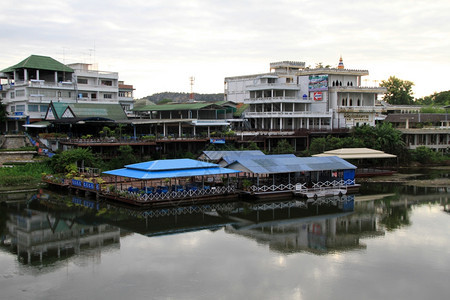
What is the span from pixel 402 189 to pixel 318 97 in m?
28.0

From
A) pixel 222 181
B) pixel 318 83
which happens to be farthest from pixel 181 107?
pixel 222 181

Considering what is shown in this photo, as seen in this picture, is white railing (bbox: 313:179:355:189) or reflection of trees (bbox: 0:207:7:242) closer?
reflection of trees (bbox: 0:207:7:242)

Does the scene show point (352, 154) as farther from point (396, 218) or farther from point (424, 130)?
point (424, 130)

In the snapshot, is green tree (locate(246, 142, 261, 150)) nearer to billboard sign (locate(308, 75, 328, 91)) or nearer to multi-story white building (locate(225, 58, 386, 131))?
multi-story white building (locate(225, 58, 386, 131))

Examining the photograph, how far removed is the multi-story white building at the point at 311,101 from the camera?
68.1 m

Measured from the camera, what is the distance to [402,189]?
1770 inches

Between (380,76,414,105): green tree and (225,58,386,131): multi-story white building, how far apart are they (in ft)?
97.1

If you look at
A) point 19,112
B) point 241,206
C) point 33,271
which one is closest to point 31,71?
point 19,112

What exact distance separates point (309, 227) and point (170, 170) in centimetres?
1135

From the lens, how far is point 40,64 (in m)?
63.5

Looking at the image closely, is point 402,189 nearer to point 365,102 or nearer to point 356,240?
point 356,240

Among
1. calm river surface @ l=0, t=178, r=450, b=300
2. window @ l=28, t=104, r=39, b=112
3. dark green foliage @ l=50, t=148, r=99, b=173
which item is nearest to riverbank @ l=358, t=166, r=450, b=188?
calm river surface @ l=0, t=178, r=450, b=300

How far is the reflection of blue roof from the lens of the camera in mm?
36000

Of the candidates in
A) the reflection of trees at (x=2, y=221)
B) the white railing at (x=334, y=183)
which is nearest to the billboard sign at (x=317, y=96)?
the white railing at (x=334, y=183)
